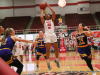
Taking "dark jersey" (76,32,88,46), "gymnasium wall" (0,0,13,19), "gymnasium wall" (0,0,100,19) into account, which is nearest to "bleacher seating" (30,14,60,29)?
"gymnasium wall" (0,0,100,19)

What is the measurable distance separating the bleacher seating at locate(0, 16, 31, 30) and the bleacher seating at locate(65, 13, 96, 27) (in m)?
6.11

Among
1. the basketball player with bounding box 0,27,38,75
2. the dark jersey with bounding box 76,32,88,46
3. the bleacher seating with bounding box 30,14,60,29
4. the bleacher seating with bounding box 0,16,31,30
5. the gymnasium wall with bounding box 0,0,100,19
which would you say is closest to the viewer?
the basketball player with bounding box 0,27,38,75

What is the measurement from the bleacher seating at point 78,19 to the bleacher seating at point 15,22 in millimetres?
6113

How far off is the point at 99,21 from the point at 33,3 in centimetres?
1053

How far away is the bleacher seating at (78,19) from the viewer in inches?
713

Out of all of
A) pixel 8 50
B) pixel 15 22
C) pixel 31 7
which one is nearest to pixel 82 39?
pixel 8 50

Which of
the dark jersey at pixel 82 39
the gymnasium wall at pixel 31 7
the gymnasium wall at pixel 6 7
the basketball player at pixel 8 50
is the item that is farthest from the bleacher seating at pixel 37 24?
the basketball player at pixel 8 50

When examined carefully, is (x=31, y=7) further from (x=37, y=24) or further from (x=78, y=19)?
(x=78, y=19)

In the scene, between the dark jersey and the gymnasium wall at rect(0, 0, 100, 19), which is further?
the gymnasium wall at rect(0, 0, 100, 19)

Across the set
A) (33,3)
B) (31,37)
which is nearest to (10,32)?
(31,37)

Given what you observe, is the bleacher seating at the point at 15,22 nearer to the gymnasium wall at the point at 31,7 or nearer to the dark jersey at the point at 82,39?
the gymnasium wall at the point at 31,7

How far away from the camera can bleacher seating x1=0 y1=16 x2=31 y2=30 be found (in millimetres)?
19144

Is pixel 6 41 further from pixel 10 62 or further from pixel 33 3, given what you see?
pixel 33 3

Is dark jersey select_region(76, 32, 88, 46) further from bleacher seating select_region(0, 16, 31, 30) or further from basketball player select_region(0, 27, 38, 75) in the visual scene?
bleacher seating select_region(0, 16, 31, 30)
